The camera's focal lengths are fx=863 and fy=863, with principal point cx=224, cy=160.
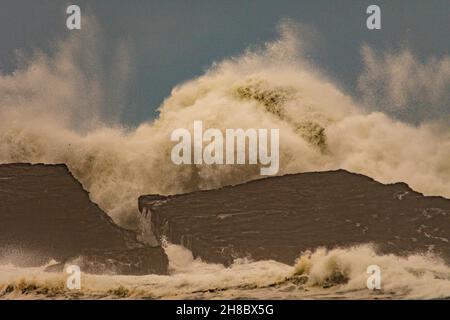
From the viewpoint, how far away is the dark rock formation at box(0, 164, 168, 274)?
52.5ft

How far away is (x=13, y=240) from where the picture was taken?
16438 mm

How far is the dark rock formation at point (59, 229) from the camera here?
1599 cm

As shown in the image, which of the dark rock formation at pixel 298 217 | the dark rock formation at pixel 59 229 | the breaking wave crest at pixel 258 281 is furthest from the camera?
the dark rock formation at pixel 298 217

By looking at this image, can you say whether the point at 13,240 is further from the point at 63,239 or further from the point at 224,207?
the point at 224,207

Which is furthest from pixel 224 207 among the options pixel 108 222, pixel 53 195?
pixel 53 195

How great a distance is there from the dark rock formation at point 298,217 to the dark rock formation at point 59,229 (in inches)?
32.1

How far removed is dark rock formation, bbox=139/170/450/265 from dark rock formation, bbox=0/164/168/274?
815 mm

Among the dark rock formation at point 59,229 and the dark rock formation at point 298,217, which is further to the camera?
the dark rock formation at point 298,217

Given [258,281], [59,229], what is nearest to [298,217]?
[258,281]

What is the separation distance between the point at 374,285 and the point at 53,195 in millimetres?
6479

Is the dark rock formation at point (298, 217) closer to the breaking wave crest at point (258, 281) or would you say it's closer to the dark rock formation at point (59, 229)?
the breaking wave crest at point (258, 281)

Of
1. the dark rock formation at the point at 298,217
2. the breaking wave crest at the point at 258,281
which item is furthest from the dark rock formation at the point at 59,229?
the dark rock formation at the point at 298,217

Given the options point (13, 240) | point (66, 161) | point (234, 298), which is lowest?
point (234, 298)

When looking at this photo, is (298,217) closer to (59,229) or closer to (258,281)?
(258,281)
